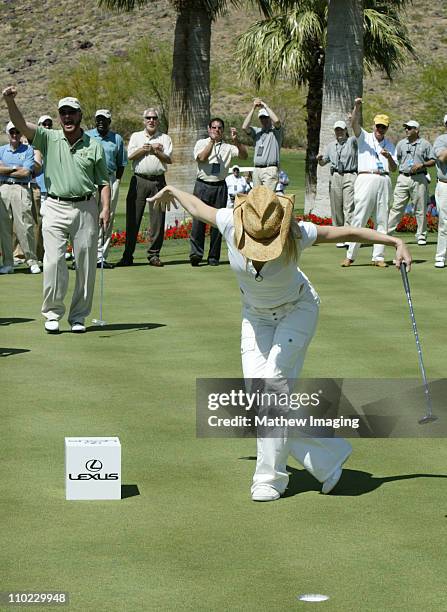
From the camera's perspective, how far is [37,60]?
112m

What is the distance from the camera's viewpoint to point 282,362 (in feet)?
25.6

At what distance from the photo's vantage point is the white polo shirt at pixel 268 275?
7.62m

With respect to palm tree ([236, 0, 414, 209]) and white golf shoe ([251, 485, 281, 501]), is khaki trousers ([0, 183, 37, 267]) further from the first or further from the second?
palm tree ([236, 0, 414, 209])

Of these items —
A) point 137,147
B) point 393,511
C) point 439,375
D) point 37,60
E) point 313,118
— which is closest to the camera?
point 393,511

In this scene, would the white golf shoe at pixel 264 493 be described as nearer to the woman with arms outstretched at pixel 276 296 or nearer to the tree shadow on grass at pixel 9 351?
the woman with arms outstretched at pixel 276 296

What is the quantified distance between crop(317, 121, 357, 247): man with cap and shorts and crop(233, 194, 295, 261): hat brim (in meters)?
15.3

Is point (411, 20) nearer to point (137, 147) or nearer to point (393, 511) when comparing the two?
point (137, 147)

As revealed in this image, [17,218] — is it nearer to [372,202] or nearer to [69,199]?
[372,202]

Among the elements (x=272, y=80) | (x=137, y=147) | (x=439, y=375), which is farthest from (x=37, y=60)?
(x=439, y=375)

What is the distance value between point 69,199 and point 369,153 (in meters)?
7.02

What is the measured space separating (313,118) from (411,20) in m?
79.4

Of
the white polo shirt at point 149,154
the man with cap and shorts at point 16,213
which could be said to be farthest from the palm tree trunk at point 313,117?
the man with cap and shorts at point 16,213

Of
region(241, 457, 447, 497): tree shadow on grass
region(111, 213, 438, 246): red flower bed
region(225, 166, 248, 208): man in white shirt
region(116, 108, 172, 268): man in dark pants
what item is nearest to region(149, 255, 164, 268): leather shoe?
region(116, 108, 172, 268): man in dark pants

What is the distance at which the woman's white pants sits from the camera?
25.7 feet
